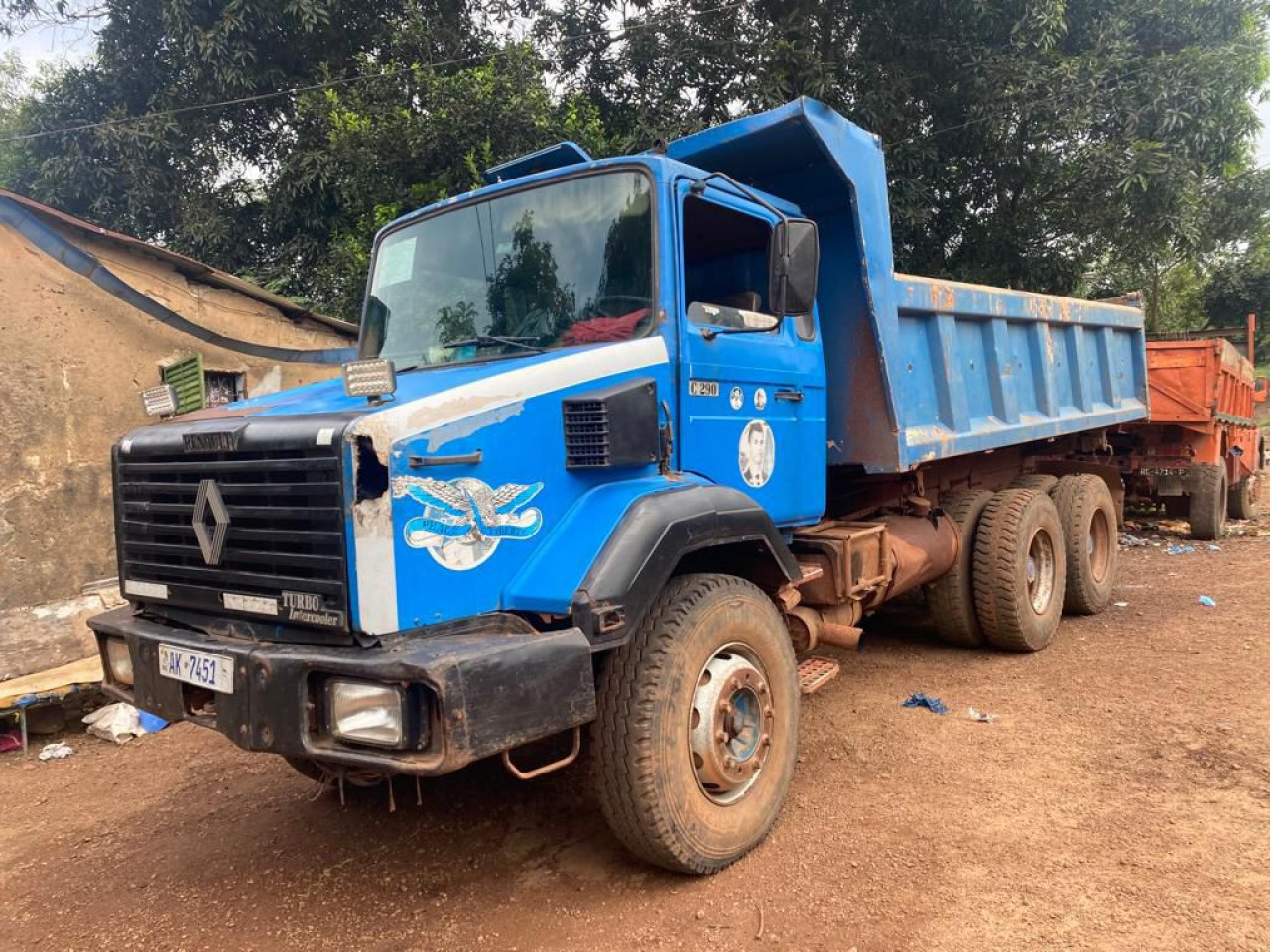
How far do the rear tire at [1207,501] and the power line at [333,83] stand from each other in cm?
780

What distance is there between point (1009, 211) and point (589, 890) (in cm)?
1135

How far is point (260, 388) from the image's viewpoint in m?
7.81

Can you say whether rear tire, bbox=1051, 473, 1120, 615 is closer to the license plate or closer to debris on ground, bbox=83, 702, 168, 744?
the license plate

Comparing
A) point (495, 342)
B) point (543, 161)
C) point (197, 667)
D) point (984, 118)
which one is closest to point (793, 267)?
point (495, 342)

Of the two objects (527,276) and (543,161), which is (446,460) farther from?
(543,161)

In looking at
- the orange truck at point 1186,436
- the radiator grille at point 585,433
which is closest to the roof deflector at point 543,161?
the radiator grille at point 585,433

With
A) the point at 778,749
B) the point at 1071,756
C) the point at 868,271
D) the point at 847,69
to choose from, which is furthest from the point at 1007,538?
the point at 847,69

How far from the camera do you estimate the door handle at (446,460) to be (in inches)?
96.0

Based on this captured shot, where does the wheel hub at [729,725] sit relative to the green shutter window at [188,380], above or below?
below

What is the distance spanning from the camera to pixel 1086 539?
20.7 feet

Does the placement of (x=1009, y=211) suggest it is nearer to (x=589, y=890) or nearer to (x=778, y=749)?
(x=778, y=749)

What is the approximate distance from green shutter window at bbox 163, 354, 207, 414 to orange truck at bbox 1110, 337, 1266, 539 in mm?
9456

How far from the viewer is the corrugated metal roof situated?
249 inches

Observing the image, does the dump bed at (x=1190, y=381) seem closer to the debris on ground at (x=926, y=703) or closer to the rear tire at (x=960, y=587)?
the rear tire at (x=960, y=587)
